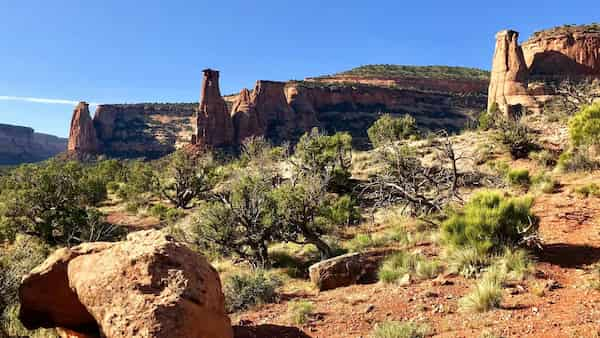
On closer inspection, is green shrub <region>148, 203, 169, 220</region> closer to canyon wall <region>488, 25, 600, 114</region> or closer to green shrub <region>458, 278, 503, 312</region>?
green shrub <region>458, 278, 503, 312</region>

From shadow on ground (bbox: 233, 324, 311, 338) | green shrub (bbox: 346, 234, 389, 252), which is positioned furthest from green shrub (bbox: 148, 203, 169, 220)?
shadow on ground (bbox: 233, 324, 311, 338)

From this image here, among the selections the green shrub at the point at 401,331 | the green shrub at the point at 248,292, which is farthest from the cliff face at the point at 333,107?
the green shrub at the point at 401,331

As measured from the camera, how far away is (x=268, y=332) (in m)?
5.25

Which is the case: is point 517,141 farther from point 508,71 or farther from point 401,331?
point 508,71

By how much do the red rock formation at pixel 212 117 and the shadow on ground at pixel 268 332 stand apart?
64819mm

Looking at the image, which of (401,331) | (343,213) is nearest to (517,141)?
(343,213)

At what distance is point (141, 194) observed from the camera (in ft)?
88.4

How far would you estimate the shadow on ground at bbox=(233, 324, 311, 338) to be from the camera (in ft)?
16.8

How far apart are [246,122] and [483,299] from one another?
228 ft

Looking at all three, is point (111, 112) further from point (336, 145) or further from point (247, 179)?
point (247, 179)

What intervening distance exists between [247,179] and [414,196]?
493 cm

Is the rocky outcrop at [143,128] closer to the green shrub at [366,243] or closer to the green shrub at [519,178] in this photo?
the green shrub at [519,178]

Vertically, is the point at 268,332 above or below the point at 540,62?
below

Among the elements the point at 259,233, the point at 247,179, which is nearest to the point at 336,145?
the point at 247,179
